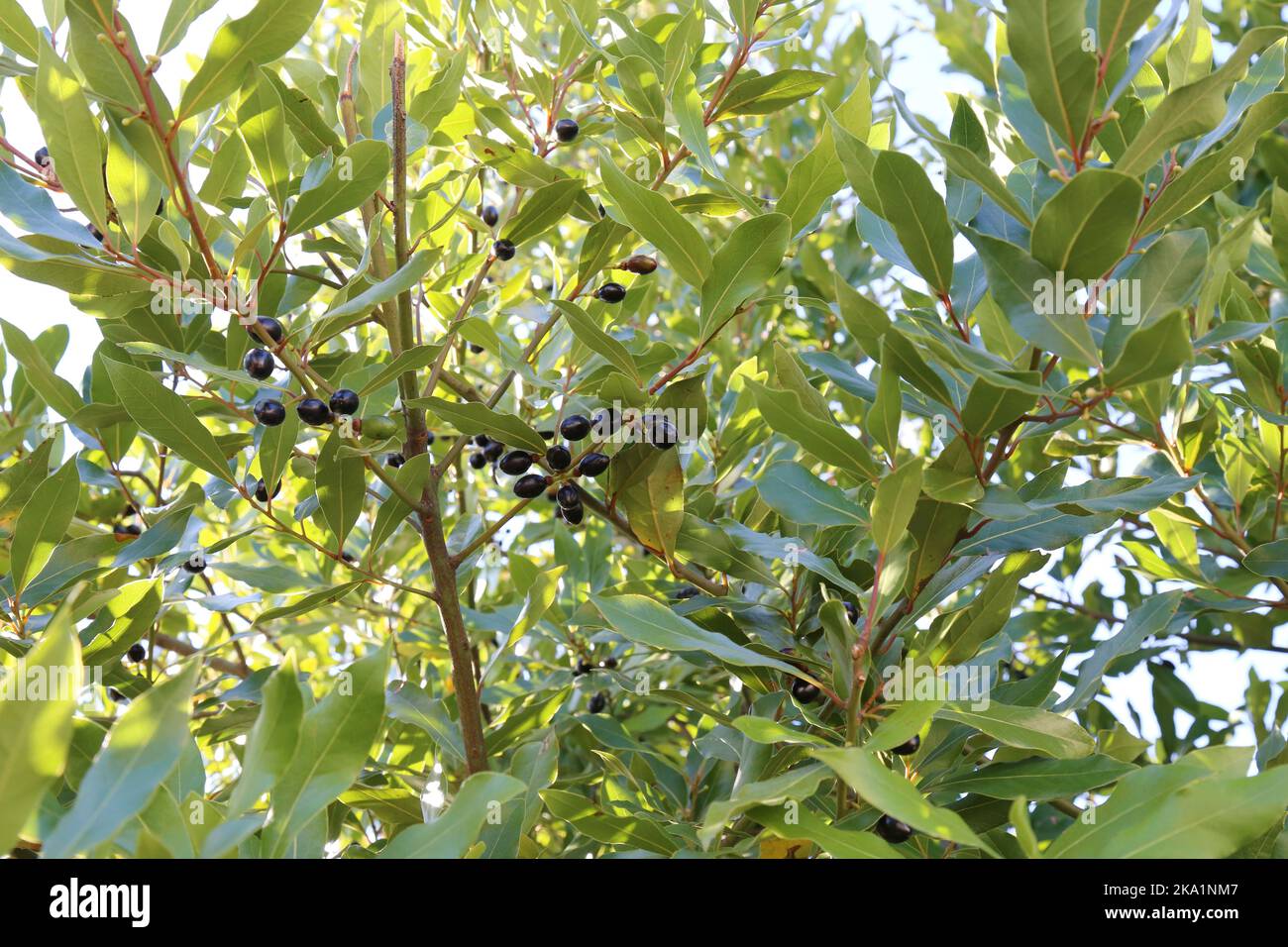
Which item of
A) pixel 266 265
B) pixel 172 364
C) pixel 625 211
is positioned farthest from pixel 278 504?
pixel 625 211

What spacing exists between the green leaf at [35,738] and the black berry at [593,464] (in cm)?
97

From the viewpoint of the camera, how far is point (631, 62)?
1714 millimetres

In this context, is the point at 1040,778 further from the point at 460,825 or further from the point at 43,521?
the point at 43,521

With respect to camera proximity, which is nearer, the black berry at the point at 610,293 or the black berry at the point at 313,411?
the black berry at the point at 313,411

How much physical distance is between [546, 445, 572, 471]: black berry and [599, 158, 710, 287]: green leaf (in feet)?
1.22

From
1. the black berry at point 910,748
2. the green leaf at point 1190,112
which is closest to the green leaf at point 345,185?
the green leaf at point 1190,112

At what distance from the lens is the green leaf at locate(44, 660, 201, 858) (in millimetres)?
823

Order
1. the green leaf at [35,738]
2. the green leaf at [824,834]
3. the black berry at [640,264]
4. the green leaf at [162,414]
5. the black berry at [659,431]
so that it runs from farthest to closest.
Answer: the black berry at [640,264] → the black berry at [659,431] → the green leaf at [162,414] → the green leaf at [824,834] → the green leaf at [35,738]

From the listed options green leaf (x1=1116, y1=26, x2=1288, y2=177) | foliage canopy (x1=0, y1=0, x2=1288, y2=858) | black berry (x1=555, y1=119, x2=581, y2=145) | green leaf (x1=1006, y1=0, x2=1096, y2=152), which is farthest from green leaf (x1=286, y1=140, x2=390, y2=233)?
green leaf (x1=1116, y1=26, x2=1288, y2=177)

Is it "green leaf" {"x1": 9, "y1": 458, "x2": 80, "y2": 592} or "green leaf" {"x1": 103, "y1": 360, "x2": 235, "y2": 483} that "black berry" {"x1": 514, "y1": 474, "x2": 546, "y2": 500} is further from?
"green leaf" {"x1": 9, "y1": 458, "x2": 80, "y2": 592}

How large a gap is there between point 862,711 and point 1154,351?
61 centimetres

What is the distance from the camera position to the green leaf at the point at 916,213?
4.12 ft

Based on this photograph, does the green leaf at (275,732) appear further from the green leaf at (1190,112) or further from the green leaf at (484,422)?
the green leaf at (1190,112)

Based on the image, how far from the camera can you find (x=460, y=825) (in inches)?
40.1
